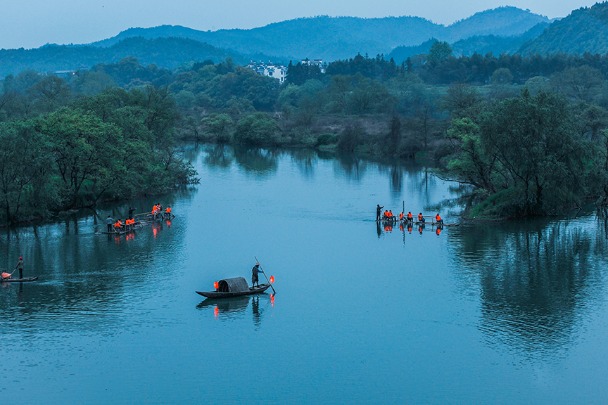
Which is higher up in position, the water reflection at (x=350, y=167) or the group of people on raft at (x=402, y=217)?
the water reflection at (x=350, y=167)

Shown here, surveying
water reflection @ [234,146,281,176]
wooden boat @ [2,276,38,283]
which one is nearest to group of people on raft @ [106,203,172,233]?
wooden boat @ [2,276,38,283]

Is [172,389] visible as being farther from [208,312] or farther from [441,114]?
[441,114]

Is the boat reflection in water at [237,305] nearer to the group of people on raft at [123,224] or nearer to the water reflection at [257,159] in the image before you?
the group of people on raft at [123,224]

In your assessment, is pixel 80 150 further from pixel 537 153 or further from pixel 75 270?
pixel 537 153

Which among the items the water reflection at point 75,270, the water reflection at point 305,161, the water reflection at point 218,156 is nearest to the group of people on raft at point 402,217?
the water reflection at point 75,270

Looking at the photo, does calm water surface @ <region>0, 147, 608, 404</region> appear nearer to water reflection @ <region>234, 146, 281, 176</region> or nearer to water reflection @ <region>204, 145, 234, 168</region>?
water reflection @ <region>234, 146, 281, 176</region>

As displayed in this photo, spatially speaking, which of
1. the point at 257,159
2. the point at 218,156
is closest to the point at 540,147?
the point at 257,159
